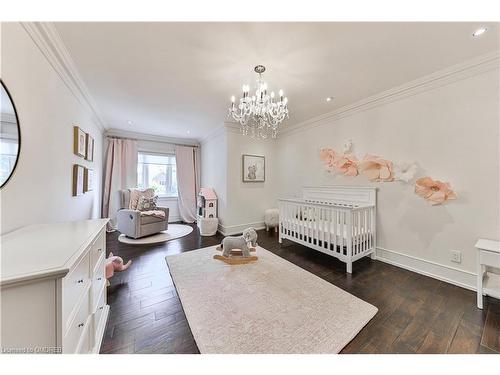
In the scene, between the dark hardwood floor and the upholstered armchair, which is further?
the upholstered armchair

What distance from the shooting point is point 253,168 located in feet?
13.8

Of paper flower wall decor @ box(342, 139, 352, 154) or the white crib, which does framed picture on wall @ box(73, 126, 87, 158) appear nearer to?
the white crib

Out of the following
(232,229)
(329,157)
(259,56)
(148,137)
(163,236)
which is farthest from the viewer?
(148,137)

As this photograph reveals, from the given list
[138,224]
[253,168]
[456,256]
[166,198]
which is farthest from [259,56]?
[166,198]

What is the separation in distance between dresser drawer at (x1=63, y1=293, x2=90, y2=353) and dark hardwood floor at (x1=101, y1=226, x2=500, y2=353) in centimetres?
41

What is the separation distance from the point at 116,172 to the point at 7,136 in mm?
3651

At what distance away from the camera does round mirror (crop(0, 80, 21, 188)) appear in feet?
3.50

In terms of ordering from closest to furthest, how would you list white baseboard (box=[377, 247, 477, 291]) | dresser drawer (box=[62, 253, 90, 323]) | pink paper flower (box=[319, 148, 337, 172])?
dresser drawer (box=[62, 253, 90, 323])
white baseboard (box=[377, 247, 477, 291])
pink paper flower (box=[319, 148, 337, 172])

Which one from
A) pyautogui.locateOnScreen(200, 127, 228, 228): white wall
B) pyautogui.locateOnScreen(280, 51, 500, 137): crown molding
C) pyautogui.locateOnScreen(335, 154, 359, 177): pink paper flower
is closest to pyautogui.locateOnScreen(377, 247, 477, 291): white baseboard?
pyautogui.locateOnScreen(335, 154, 359, 177): pink paper flower

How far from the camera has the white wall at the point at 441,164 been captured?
184cm

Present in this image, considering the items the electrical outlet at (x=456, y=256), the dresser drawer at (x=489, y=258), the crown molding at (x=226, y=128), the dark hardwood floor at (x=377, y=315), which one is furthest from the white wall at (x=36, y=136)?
the electrical outlet at (x=456, y=256)

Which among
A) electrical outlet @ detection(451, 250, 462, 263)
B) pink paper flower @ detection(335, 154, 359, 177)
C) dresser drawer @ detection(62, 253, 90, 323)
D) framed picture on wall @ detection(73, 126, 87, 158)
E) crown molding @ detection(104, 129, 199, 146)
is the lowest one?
electrical outlet @ detection(451, 250, 462, 263)

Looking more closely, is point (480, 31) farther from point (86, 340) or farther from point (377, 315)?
point (86, 340)

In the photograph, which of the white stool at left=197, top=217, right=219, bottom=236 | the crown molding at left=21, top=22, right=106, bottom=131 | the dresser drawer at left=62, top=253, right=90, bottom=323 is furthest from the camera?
the white stool at left=197, top=217, right=219, bottom=236
